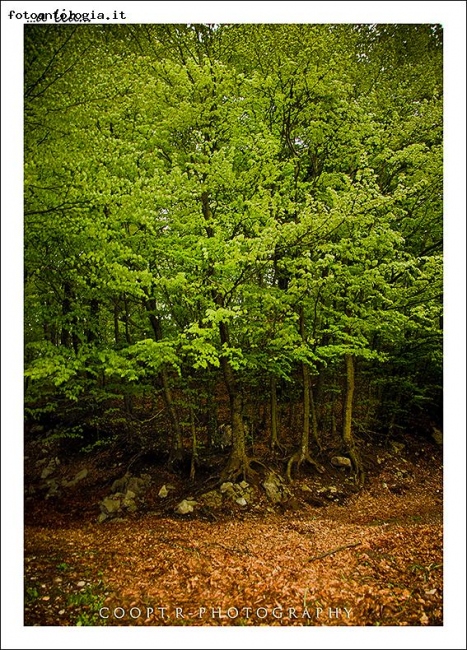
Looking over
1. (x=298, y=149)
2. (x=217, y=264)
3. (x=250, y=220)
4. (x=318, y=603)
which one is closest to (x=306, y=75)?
(x=298, y=149)

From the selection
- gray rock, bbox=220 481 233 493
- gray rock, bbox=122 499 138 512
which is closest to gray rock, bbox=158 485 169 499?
gray rock, bbox=122 499 138 512

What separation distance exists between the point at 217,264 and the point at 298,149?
462 cm

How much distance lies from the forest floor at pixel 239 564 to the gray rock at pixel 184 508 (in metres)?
→ 0.18

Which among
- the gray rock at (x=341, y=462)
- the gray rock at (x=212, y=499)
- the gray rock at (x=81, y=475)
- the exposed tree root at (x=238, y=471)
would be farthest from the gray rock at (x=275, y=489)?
the gray rock at (x=81, y=475)

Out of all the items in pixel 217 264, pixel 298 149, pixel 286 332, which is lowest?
pixel 286 332

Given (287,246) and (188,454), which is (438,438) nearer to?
(188,454)

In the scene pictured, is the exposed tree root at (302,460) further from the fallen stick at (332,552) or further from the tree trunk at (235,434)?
the fallen stick at (332,552)

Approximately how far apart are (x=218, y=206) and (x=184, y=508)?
616cm

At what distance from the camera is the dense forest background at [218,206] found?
5762 mm

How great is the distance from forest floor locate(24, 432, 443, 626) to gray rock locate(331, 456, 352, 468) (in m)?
1.25

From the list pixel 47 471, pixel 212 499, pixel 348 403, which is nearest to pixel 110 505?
pixel 212 499

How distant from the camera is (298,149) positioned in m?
9.36

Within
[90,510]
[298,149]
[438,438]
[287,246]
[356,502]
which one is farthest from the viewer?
[438,438]

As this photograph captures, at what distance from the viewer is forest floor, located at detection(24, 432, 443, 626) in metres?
4.21
